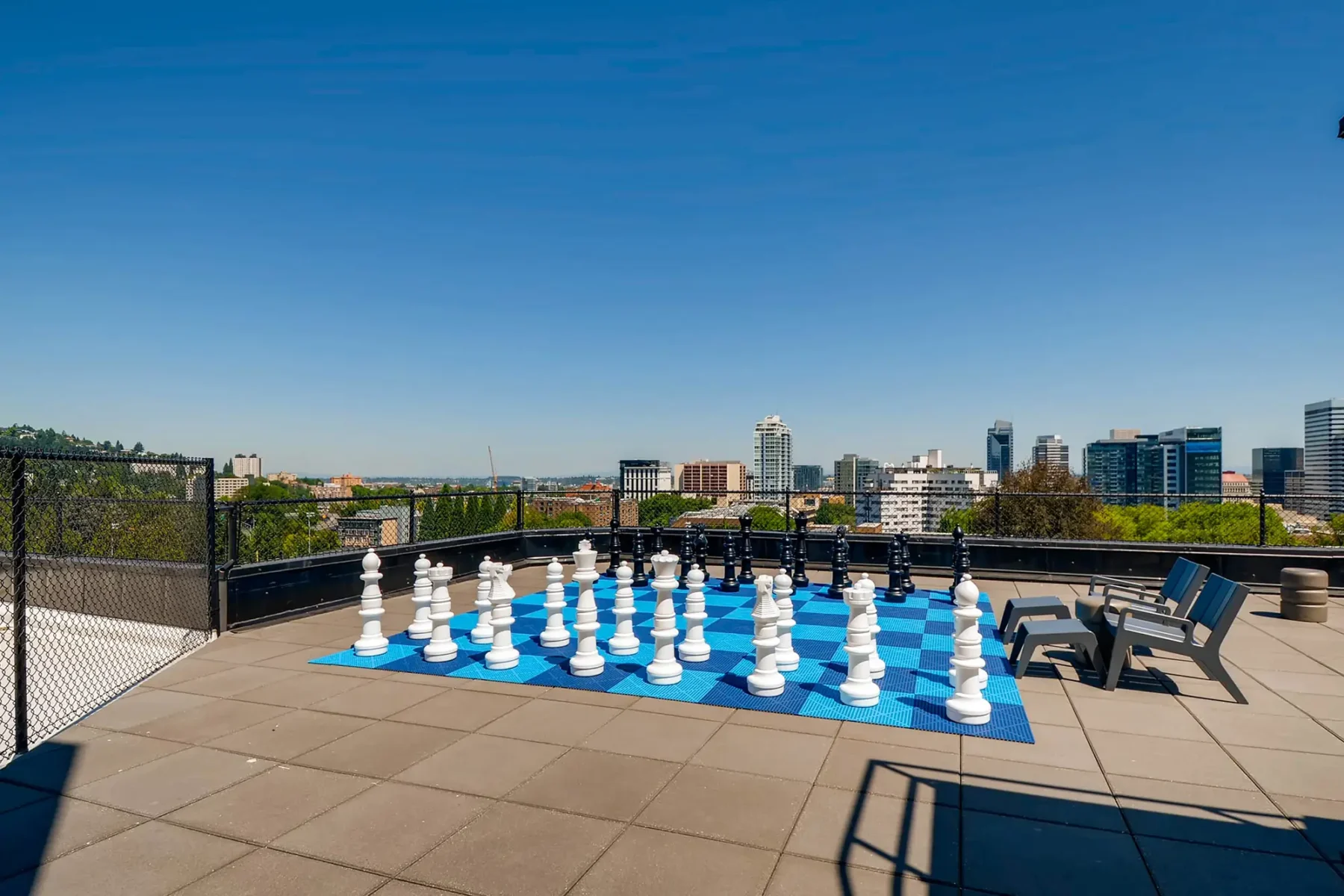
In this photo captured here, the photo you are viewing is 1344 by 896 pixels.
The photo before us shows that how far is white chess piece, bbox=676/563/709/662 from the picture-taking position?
648 cm

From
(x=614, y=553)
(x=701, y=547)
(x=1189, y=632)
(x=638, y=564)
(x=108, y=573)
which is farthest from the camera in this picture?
(x=614, y=553)

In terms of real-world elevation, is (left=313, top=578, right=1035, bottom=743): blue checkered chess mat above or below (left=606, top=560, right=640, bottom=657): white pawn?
below

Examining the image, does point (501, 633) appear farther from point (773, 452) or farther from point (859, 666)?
point (773, 452)

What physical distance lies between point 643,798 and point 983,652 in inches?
168

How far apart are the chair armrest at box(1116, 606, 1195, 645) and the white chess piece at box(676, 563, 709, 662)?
327cm

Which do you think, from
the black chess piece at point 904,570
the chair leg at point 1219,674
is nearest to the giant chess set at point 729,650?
the black chess piece at point 904,570

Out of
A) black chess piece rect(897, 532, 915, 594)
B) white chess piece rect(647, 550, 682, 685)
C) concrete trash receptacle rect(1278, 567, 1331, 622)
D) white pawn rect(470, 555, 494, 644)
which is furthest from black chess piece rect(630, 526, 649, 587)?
concrete trash receptacle rect(1278, 567, 1331, 622)

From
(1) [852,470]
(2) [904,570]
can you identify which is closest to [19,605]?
(2) [904,570]

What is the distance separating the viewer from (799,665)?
634 cm

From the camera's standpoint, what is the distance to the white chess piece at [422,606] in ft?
23.1

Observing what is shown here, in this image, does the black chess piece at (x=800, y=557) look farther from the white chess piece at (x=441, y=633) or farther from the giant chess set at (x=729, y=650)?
the white chess piece at (x=441, y=633)

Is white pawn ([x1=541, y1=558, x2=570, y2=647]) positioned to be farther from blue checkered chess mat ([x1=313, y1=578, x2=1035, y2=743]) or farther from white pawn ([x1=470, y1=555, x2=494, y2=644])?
white pawn ([x1=470, y1=555, x2=494, y2=644])

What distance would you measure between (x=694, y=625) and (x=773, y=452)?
142 m

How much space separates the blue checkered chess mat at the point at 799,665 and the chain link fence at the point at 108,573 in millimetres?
1927
